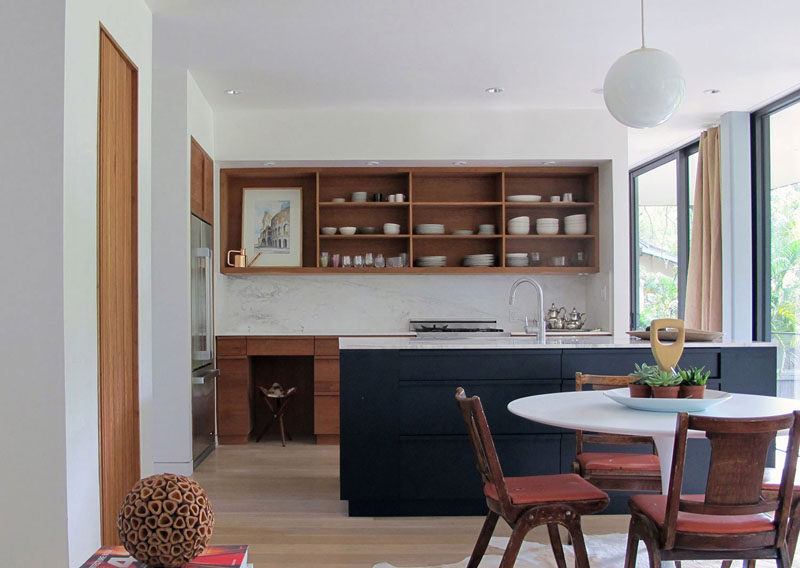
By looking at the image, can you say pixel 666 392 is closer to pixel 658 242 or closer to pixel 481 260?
pixel 481 260

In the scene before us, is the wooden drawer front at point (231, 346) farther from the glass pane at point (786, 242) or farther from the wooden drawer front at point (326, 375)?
the glass pane at point (786, 242)

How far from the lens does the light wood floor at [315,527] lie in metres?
3.29

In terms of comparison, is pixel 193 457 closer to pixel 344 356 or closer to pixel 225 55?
pixel 344 356

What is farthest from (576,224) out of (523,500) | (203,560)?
(203,560)

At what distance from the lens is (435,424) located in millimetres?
3881

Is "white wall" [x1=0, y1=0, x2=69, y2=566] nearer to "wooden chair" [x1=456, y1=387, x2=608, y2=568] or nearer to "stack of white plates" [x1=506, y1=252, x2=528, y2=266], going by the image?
"wooden chair" [x1=456, y1=387, x2=608, y2=568]

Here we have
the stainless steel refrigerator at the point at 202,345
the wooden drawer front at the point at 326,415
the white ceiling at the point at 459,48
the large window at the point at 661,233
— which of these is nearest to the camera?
the white ceiling at the point at 459,48

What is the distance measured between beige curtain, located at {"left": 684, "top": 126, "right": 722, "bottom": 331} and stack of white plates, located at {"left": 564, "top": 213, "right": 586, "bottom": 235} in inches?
39.8

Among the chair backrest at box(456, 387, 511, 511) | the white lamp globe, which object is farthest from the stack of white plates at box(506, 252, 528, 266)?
the chair backrest at box(456, 387, 511, 511)

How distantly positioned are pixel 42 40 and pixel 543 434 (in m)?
2.91

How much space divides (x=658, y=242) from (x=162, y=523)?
284 inches

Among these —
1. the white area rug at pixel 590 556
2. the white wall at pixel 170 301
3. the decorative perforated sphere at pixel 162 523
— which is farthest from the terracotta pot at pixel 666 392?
the white wall at pixel 170 301

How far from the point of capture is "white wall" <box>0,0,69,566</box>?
2.49 meters

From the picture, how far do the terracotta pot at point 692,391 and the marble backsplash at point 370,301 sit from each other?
13.2 feet
